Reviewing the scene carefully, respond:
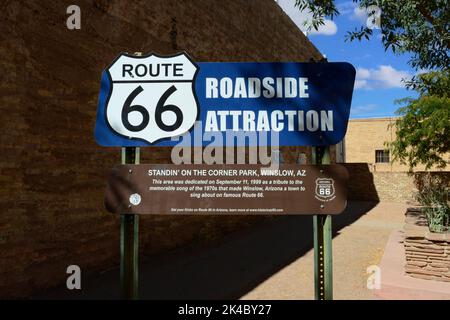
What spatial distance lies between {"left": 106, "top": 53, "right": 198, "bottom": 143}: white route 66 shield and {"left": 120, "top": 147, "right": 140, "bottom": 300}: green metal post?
0.17m

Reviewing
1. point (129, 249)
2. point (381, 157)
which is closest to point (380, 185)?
point (381, 157)

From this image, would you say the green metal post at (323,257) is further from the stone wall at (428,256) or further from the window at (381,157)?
the window at (381,157)

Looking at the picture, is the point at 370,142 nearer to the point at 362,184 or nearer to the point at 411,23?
the point at 362,184

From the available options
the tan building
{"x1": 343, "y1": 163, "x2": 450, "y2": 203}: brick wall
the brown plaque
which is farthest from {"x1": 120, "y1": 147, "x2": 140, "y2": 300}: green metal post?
the tan building

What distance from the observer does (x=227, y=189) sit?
2.87 meters

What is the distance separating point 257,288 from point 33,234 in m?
3.38

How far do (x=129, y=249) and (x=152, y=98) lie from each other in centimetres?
119

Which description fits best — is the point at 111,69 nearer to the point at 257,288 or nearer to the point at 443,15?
the point at 257,288

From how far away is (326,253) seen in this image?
285 centimetres

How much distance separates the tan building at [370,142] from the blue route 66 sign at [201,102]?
30.3 meters

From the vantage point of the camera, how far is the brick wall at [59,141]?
16.9 feet

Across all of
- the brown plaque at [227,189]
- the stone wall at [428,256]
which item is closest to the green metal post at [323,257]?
the brown plaque at [227,189]

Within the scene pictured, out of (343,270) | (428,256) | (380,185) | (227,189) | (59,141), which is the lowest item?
(343,270)

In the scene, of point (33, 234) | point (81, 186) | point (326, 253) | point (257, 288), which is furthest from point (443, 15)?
point (33, 234)
